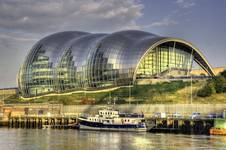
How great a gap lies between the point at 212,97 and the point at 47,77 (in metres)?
56.7

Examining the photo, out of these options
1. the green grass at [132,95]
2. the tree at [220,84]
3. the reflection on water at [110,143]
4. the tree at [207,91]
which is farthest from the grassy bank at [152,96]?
the reflection on water at [110,143]

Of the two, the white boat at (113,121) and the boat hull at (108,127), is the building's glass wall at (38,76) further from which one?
the boat hull at (108,127)

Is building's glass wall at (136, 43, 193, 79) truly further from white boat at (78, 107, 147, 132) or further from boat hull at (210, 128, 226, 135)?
boat hull at (210, 128, 226, 135)

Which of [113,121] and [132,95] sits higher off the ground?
[132,95]

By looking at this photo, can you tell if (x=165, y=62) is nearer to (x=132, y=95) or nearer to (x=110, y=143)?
(x=132, y=95)

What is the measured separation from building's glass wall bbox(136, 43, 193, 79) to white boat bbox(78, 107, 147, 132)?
33.9 metres

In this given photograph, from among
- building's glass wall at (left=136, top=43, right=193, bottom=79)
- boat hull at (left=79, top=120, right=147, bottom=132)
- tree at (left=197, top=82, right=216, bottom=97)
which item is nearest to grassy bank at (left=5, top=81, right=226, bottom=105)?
tree at (left=197, top=82, right=216, bottom=97)

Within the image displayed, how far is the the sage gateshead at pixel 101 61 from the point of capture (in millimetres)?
125812

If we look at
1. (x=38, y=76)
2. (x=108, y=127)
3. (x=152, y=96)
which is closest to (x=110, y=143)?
(x=108, y=127)

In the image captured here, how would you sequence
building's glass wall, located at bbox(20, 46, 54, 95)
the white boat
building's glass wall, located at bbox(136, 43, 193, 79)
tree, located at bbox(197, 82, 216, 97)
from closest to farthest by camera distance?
the white boat, tree, located at bbox(197, 82, 216, 97), building's glass wall, located at bbox(136, 43, 193, 79), building's glass wall, located at bbox(20, 46, 54, 95)

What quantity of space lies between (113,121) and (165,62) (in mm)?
49939

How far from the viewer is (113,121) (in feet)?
296

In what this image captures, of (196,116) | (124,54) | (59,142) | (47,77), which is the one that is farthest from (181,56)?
(59,142)

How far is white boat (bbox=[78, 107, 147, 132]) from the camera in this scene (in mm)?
87325
